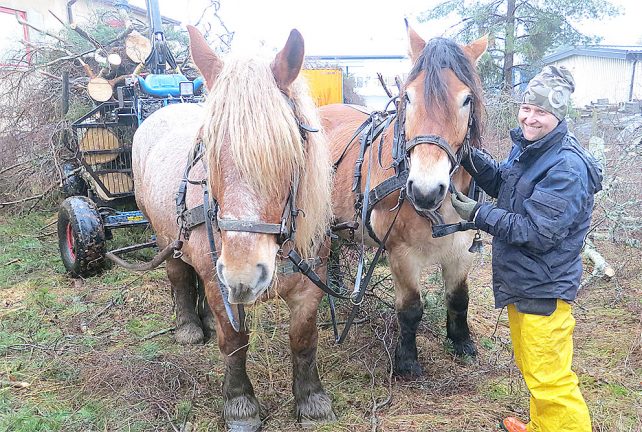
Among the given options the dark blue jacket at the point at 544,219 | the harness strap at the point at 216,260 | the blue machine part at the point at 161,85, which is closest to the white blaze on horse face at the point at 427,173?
the dark blue jacket at the point at 544,219

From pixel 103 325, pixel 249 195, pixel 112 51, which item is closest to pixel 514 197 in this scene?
pixel 249 195

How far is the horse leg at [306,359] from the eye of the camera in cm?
252

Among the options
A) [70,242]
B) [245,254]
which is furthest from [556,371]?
[70,242]

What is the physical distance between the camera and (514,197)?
7.29 ft

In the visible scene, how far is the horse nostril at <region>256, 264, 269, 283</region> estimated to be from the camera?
1.82 metres

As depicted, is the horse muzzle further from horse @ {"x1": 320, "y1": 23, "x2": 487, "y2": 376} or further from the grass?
the grass

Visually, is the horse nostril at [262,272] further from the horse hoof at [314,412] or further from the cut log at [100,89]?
the cut log at [100,89]

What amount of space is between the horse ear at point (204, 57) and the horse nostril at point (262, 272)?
871 mm

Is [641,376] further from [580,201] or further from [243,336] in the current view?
[243,336]

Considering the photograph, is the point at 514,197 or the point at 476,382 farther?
the point at 476,382

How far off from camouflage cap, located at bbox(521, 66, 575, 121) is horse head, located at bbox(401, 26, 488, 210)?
15.2 inches

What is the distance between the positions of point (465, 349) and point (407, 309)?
0.64m

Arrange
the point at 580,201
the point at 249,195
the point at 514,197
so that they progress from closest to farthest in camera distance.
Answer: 1. the point at 249,195
2. the point at 580,201
3. the point at 514,197

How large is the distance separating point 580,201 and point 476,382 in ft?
5.04
